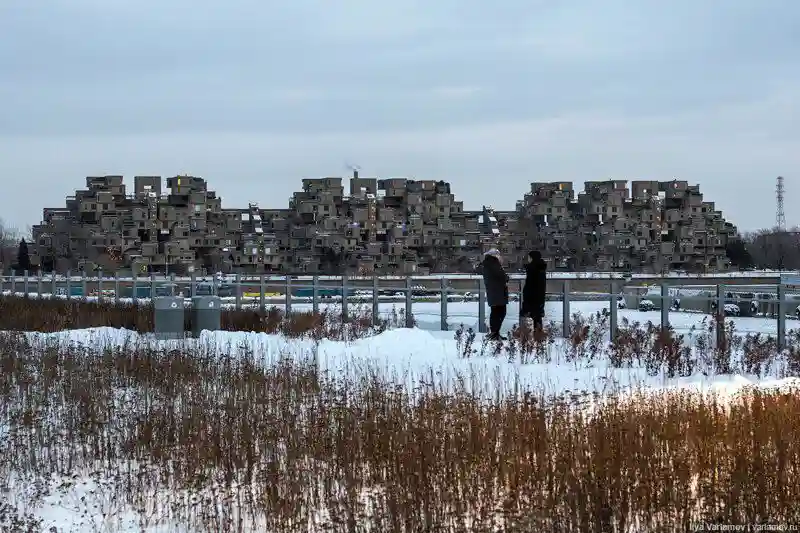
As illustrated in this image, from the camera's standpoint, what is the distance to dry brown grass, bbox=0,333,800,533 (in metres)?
7.42

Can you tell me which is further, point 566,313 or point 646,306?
point 646,306

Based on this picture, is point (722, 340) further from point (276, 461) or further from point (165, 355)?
point (276, 461)

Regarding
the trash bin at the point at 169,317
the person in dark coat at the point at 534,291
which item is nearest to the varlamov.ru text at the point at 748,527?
the person in dark coat at the point at 534,291

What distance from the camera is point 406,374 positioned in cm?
1377

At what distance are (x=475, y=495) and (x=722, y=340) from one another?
9657 mm

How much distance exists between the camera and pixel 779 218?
6393 inches

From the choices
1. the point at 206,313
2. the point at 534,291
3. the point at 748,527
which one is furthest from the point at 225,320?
the point at 748,527

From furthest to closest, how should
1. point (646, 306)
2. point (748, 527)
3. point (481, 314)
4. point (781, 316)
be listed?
point (646, 306)
point (481, 314)
point (781, 316)
point (748, 527)

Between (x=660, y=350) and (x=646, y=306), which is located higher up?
(x=646, y=306)

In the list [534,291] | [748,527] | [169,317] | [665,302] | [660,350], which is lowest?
[748,527]

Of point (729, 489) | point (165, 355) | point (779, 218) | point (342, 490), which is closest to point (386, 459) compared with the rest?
point (342, 490)

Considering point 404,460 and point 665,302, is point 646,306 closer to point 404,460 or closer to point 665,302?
point 665,302

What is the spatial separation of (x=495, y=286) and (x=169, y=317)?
681 centimetres

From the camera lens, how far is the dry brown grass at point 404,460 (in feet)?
24.3
